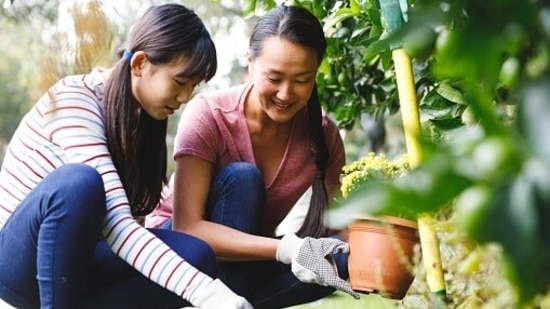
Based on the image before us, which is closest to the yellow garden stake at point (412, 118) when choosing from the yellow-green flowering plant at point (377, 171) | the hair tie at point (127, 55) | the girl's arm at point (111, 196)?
the yellow-green flowering plant at point (377, 171)

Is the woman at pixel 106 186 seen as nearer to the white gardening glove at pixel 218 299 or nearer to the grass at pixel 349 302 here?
the white gardening glove at pixel 218 299

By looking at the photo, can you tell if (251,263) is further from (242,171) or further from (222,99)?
(222,99)

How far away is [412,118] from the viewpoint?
1538 mm

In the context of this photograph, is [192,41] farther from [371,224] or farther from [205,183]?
[371,224]

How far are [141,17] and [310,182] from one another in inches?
22.4

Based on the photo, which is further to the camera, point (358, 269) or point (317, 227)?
point (317, 227)

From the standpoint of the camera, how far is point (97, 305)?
1889 mm

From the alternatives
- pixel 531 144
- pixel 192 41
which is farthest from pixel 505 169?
pixel 192 41

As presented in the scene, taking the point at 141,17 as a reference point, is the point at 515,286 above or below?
below

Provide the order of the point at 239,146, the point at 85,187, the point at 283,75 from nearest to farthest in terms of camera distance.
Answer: the point at 85,187 → the point at 283,75 → the point at 239,146

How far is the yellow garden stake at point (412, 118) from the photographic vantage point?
146 cm

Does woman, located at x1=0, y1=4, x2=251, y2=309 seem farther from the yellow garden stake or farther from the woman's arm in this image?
the yellow garden stake

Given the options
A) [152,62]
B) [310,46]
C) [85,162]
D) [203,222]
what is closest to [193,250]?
[203,222]

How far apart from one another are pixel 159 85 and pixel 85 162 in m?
0.22
